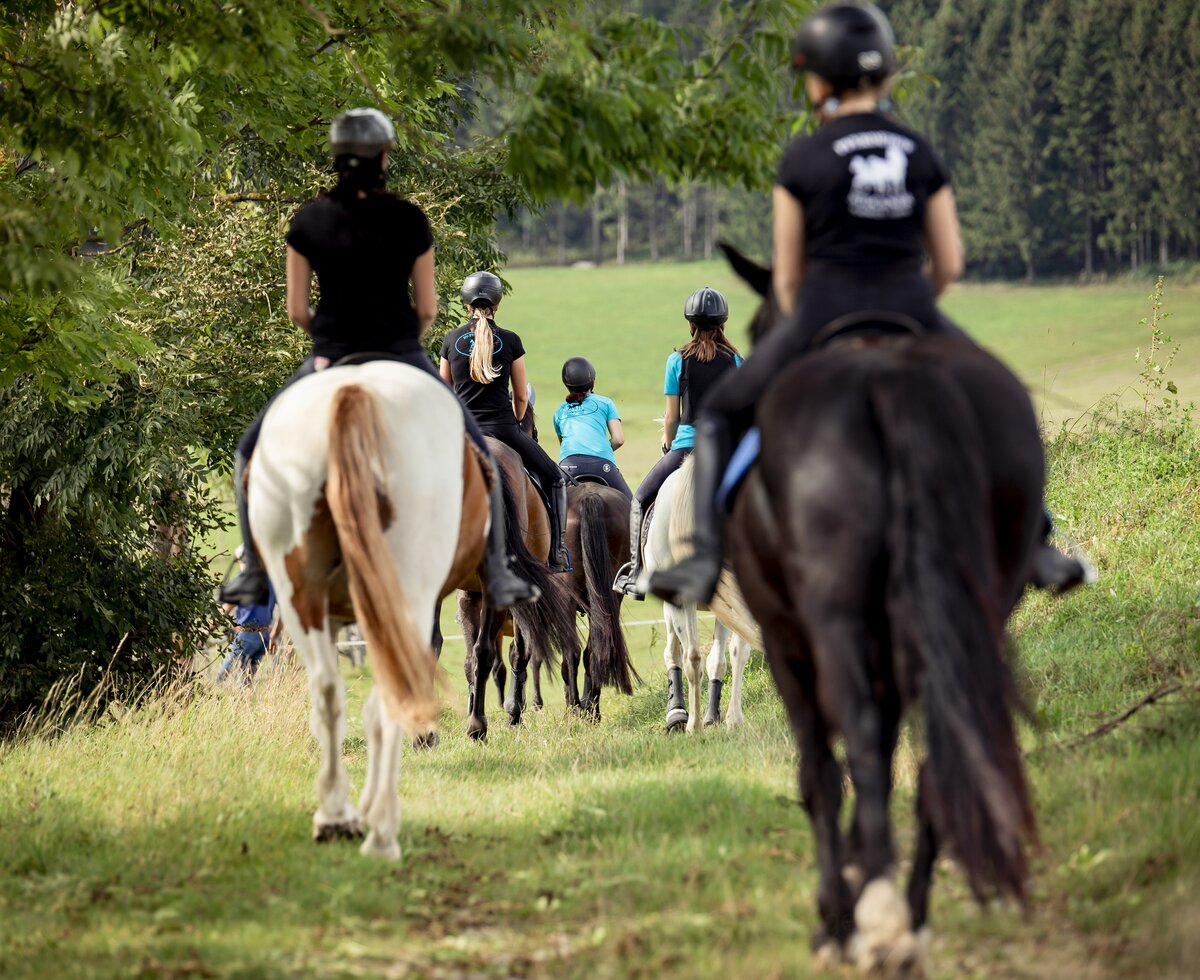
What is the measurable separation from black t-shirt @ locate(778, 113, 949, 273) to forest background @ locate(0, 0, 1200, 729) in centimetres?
168

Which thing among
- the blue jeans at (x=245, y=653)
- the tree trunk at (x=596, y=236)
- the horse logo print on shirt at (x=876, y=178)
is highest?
the tree trunk at (x=596, y=236)

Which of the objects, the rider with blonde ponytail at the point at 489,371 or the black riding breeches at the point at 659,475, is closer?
the rider with blonde ponytail at the point at 489,371

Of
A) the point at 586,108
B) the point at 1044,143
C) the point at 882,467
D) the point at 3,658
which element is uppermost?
the point at 1044,143

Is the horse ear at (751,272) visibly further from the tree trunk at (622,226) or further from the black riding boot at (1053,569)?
the tree trunk at (622,226)

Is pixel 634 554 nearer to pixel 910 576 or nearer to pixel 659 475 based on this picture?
pixel 659 475

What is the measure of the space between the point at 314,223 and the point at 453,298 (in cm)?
1173

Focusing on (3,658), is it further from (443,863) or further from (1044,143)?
(1044,143)

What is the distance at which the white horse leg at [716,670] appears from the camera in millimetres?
11469

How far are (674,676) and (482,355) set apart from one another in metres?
3.09

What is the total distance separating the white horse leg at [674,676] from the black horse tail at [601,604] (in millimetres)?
1012

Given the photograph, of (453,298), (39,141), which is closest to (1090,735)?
(39,141)

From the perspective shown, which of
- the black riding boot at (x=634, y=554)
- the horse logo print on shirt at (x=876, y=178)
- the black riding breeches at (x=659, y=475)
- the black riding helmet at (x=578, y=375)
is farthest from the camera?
the black riding helmet at (x=578, y=375)

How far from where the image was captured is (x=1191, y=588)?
1002 centimetres

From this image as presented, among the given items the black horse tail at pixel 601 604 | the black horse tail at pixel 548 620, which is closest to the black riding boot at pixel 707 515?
the black horse tail at pixel 548 620
